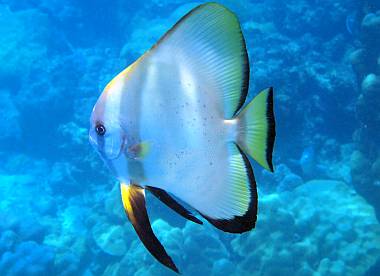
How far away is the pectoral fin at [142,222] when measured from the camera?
849 millimetres

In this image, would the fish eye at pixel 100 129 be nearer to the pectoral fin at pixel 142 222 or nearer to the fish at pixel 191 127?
the fish at pixel 191 127

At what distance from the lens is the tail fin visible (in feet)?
2.82

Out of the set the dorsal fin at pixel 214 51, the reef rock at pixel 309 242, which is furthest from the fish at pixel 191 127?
the reef rock at pixel 309 242

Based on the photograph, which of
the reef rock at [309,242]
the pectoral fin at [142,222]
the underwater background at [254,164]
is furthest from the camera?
the underwater background at [254,164]

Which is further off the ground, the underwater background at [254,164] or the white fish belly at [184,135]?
the white fish belly at [184,135]

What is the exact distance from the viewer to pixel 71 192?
1195 centimetres

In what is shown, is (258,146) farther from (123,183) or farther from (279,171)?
(279,171)

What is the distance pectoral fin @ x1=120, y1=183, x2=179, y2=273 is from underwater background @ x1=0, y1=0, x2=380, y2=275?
5.14m

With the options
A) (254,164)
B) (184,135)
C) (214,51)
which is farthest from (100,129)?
(254,164)

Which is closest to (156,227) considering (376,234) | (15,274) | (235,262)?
(235,262)

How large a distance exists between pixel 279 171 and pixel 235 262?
3223mm

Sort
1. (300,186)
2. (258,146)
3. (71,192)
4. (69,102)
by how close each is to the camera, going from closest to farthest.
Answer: (258,146), (300,186), (71,192), (69,102)

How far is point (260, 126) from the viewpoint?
33.9 inches

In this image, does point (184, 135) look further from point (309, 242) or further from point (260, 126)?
point (309, 242)
